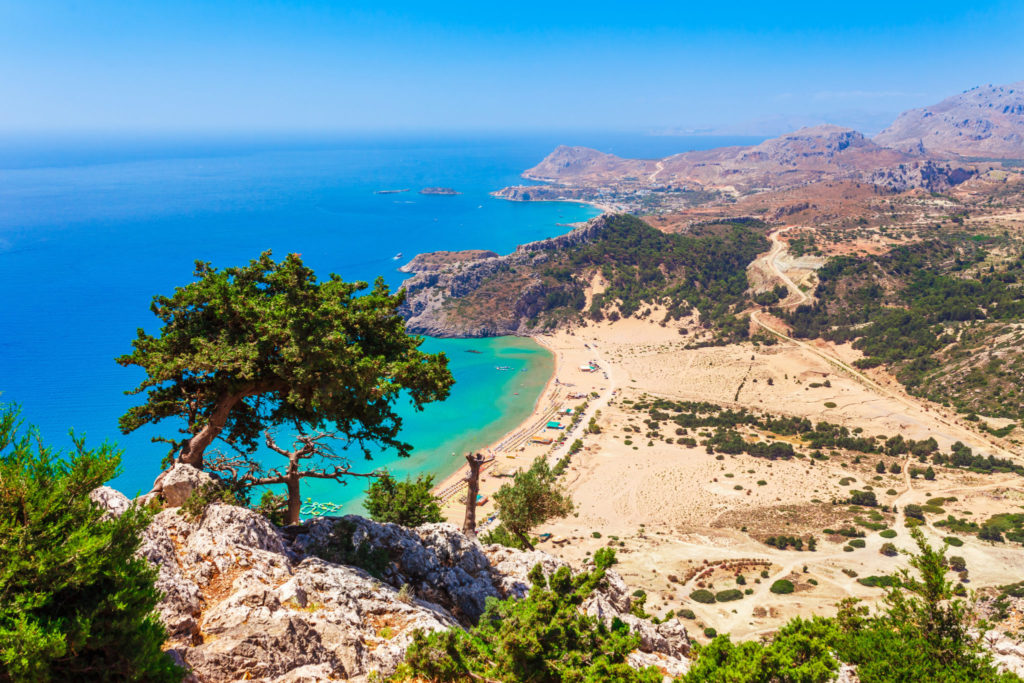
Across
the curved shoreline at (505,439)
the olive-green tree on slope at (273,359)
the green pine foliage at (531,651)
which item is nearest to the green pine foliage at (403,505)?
the olive-green tree on slope at (273,359)

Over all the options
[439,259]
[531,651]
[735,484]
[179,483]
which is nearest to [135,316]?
[439,259]

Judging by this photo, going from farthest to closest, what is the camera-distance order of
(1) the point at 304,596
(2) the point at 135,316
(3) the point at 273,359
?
(2) the point at 135,316
(3) the point at 273,359
(1) the point at 304,596

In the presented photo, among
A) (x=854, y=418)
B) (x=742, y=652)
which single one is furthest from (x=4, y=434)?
(x=854, y=418)

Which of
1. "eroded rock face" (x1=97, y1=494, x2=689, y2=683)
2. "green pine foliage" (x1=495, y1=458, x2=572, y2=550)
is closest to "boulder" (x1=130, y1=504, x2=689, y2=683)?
"eroded rock face" (x1=97, y1=494, x2=689, y2=683)

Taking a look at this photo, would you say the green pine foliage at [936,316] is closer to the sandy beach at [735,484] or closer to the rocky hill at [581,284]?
the sandy beach at [735,484]

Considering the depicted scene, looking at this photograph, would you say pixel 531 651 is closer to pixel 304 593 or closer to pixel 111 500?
pixel 304 593
